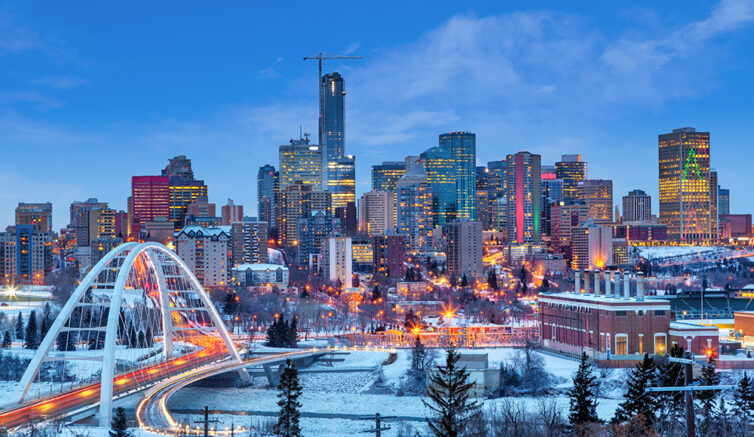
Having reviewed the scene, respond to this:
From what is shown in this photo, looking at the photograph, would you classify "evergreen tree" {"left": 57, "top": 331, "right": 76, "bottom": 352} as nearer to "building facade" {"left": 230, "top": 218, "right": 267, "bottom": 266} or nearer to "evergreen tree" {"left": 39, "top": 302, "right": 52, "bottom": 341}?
"evergreen tree" {"left": 39, "top": 302, "right": 52, "bottom": 341}

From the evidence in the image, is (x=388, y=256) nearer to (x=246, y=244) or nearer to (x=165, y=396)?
(x=246, y=244)

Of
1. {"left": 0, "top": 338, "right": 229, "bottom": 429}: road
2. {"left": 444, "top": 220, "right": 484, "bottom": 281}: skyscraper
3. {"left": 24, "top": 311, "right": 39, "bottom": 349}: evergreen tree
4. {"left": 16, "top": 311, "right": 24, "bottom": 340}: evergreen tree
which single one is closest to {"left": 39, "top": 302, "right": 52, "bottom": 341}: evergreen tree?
{"left": 24, "top": 311, "right": 39, "bottom": 349}: evergreen tree

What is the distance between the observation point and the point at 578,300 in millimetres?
70625

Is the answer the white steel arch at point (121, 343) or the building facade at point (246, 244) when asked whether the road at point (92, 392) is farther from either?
the building facade at point (246, 244)

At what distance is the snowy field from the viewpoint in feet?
175

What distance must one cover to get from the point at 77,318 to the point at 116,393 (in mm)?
44125

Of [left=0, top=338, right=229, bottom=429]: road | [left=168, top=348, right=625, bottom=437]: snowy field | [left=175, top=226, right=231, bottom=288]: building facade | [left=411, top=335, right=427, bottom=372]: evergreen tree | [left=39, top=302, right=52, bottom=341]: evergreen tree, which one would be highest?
[left=175, top=226, right=231, bottom=288]: building facade

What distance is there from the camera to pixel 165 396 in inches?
2016

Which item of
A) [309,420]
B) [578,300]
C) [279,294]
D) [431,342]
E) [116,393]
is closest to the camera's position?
[116,393]

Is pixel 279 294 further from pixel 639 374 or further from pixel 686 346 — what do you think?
pixel 639 374

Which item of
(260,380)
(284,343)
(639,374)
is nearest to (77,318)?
(284,343)

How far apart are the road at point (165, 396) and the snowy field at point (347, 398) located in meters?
1.82

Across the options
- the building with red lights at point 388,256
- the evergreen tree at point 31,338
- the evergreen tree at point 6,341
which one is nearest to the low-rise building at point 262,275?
the building with red lights at point 388,256

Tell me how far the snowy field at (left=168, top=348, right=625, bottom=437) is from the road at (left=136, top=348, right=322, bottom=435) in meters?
1.82
